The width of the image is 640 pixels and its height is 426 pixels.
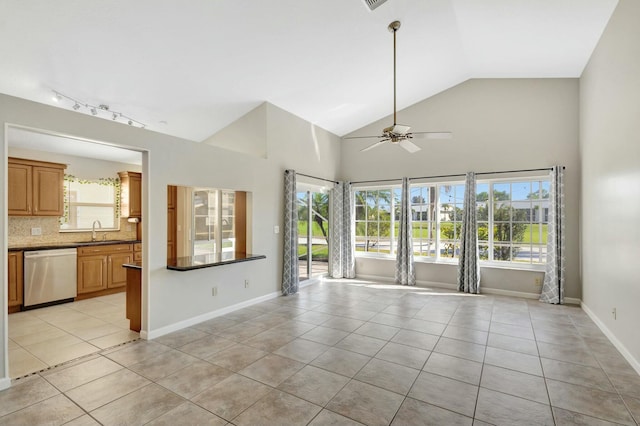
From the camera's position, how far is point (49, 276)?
4.74m

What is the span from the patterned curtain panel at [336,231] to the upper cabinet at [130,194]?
398cm

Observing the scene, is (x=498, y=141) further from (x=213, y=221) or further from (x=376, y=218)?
(x=213, y=221)

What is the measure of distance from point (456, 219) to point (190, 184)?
4.81 metres

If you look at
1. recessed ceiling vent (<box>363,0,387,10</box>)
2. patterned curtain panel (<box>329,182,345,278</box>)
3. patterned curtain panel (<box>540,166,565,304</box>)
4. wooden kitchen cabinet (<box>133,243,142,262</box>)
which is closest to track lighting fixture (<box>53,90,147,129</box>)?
wooden kitchen cabinet (<box>133,243,142,262</box>)

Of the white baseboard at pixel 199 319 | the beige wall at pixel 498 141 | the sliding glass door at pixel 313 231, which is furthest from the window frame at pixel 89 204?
the beige wall at pixel 498 141

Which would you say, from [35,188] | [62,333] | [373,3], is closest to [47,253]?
[35,188]

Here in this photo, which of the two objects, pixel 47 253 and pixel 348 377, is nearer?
pixel 348 377

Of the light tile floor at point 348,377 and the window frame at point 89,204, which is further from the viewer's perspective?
the window frame at point 89,204

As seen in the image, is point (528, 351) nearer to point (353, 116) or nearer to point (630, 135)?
point (630, 135)

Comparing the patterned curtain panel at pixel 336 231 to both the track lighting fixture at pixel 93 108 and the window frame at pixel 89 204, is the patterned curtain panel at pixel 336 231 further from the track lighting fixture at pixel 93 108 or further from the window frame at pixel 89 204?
the window frame at pixel 89 204

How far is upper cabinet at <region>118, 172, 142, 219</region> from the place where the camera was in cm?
616

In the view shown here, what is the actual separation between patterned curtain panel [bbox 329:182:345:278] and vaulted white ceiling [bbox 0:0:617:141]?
Result: 6.99ft

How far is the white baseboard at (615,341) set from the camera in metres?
2.90

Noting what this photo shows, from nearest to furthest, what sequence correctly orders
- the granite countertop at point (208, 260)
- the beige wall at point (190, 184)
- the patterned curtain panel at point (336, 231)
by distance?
the beige wall at point (190, 184) → the granite countertop at point (208, 260) → the patterned curtain panel at point (336, 231)
